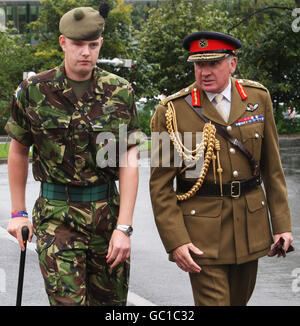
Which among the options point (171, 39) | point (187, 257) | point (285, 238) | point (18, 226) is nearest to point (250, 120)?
point (285, 238)

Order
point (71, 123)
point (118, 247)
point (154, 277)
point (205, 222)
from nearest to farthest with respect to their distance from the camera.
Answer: point (118, 247) → point (71, 123) → point (205, 222) → point (154, 277)

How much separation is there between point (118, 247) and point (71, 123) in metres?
0.65

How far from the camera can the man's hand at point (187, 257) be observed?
14.0ft

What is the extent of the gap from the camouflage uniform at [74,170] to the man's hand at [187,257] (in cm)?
33

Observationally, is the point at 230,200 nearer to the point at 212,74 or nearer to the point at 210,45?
the point at 212,74

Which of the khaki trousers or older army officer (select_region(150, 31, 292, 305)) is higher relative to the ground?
older army officer (select_region(150, 31, 292, 305))

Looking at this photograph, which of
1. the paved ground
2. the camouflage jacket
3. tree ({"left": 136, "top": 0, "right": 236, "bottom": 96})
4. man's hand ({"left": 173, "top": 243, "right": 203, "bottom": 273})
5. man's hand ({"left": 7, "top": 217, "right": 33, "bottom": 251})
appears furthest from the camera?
tree ({"left": 136, "top": 0, "right": 236, "bottom": 96})

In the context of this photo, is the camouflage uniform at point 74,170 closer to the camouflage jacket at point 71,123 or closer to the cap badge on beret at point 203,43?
the camouflage jacket at point 71,123

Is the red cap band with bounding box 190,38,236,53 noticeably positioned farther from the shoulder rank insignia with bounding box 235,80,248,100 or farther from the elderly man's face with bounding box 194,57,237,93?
the shoulder rank insignia with bounding box 235,80,248,100

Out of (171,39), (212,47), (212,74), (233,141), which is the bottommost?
(233,141)

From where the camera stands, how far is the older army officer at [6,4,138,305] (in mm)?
3994

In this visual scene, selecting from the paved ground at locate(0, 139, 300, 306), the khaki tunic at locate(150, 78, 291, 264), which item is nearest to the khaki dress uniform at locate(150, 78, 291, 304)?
the khaki tunic at locate(150, 78, 291, 264)

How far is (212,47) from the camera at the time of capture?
174 inches
